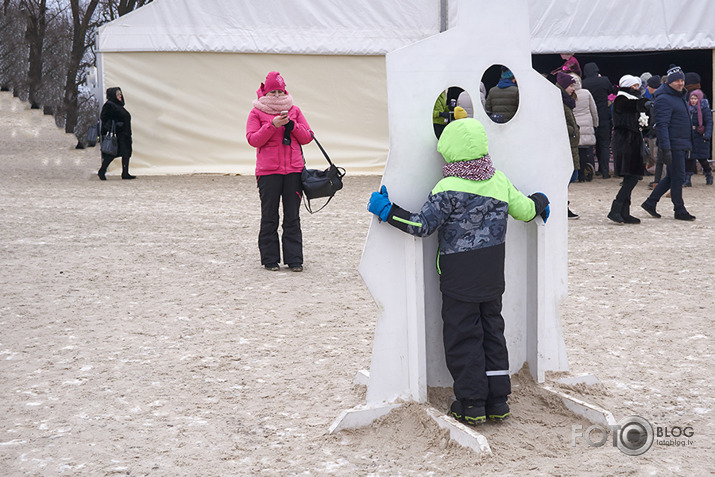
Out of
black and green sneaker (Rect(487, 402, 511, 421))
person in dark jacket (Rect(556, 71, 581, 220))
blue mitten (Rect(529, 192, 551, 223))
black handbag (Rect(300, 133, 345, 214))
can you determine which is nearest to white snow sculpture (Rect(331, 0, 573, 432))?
blue mitten (Rect(529, 192, 551, 223))

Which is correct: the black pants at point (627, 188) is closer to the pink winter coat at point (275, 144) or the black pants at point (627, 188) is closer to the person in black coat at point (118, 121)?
the pink winter coat at point (275, 144)

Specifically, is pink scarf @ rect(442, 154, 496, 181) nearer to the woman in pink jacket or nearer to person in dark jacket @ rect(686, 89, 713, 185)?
the woman in pink jacket

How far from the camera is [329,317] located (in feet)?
19.1

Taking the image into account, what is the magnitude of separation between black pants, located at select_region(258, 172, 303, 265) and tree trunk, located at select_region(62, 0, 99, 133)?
64.7 feet

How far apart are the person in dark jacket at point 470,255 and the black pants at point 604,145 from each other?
10793mm

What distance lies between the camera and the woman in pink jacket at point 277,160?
22.6 feet

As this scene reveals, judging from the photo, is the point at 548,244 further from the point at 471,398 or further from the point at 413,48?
the point at 413,48

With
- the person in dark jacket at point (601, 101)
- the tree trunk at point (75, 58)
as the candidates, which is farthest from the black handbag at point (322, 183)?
the tree trunk at point (75, 58)

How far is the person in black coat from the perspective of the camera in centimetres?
1384

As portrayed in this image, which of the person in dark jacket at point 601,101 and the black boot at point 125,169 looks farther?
the black boot at point 125,169

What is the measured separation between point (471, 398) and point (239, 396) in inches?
49.4

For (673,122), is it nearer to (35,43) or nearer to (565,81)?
(565,81)

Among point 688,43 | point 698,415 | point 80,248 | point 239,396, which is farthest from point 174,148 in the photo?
point 698,415

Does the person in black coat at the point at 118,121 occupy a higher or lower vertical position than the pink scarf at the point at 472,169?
higher
